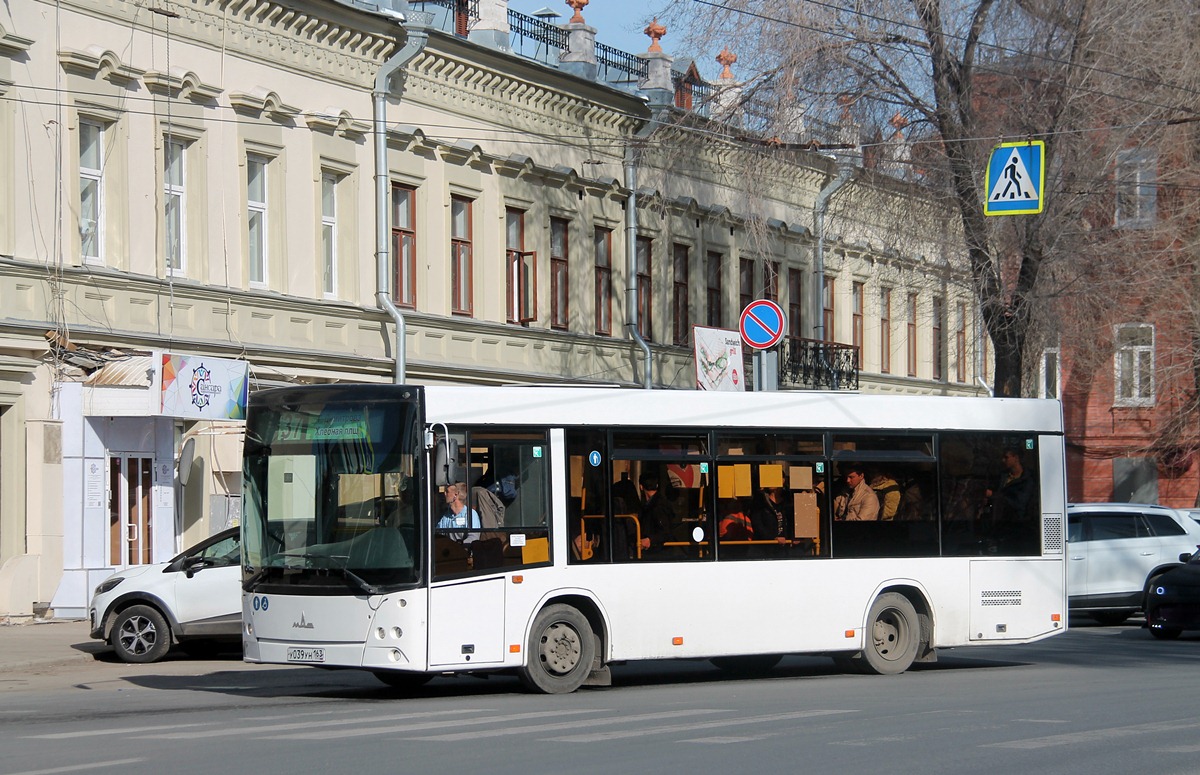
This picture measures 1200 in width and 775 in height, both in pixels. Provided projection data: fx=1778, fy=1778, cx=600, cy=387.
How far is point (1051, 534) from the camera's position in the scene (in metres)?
18.0

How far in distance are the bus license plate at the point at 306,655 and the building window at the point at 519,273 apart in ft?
63.4

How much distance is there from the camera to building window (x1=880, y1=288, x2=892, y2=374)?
4759 cm

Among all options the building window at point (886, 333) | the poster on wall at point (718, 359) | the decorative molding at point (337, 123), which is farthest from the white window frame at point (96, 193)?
the building window at point (886, 333)

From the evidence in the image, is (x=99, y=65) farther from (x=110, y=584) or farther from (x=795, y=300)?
(x=795, y=300)

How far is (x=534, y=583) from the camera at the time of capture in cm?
1480

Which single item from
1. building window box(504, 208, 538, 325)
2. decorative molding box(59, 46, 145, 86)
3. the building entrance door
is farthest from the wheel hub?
building window box(504, 208, 538, 325)

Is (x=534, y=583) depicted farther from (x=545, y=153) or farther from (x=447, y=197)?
(x=545, y=153)

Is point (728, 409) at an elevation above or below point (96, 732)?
above

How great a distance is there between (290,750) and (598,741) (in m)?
1.95

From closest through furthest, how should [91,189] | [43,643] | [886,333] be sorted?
[43,643] < [91,189] < [886,333]

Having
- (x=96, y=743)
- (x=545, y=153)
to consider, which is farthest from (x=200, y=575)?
(x=545, y=153)

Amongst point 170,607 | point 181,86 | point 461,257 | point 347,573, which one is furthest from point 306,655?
point 461,257

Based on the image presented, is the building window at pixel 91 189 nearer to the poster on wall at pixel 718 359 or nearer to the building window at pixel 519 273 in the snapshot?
the poster on wall at pixel 718 359

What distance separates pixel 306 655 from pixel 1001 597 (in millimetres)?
7151
